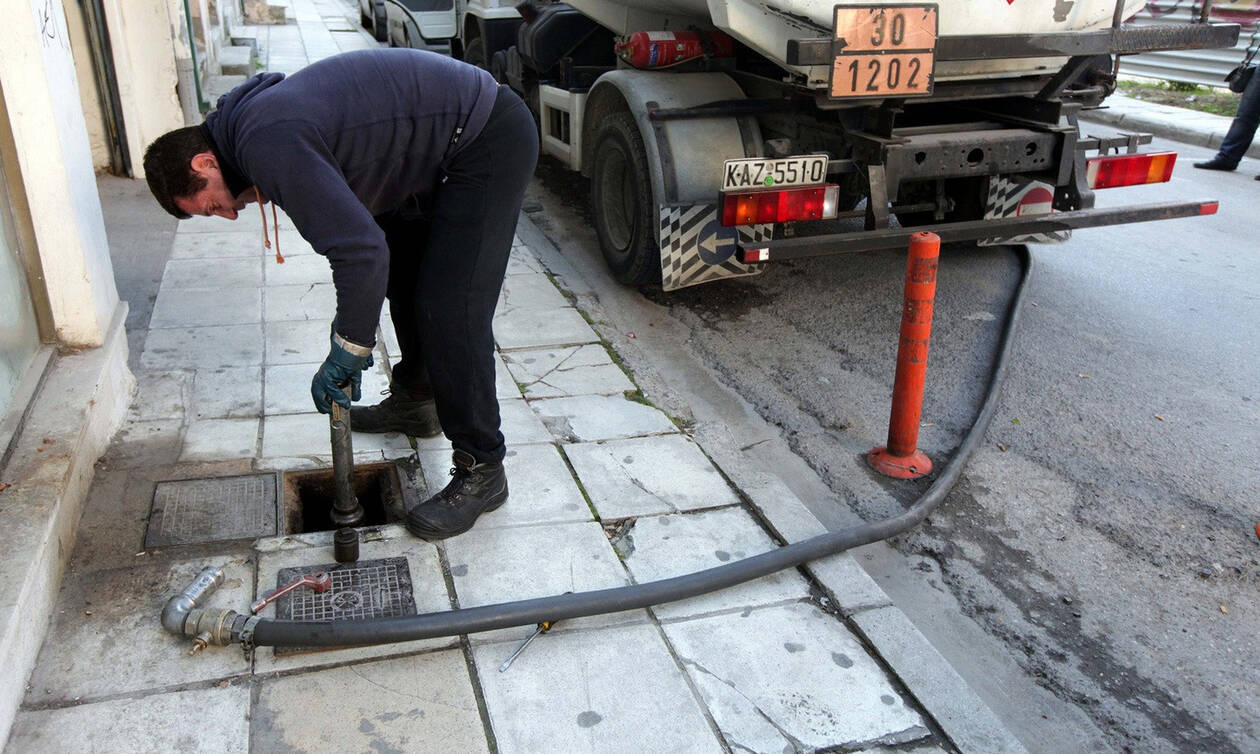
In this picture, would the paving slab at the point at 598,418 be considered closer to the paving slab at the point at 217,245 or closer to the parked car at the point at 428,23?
the paving slab at the point at 217,245

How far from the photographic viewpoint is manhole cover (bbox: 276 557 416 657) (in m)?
2.83

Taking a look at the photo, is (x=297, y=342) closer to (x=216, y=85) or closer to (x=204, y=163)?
(x=204, y=163)

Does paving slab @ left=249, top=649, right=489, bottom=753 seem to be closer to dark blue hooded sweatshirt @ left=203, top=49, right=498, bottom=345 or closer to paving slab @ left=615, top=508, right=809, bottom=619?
paving slab @ left=615, top=508, right=809, bottom=619

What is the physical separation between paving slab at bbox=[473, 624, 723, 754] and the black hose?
9 centimetres

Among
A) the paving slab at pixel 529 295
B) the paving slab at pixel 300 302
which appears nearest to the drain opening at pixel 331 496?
the paving slab at pixel 300 302

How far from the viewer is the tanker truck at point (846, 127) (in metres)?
4.33

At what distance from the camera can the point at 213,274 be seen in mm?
5602

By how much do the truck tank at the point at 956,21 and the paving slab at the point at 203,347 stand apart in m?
2.68

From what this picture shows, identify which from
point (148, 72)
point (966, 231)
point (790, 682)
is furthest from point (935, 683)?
point (148, 72)

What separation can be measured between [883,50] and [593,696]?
9.69ft

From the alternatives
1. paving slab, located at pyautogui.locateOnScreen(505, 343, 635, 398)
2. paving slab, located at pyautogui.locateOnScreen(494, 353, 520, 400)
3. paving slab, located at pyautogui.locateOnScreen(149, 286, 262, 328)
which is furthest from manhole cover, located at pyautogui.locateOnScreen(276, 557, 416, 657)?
paving slab, located at pyautogui.locateOnScreen(149, 286, 262, 328)

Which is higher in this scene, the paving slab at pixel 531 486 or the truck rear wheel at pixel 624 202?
the truck rear wheel at pixel 624 202

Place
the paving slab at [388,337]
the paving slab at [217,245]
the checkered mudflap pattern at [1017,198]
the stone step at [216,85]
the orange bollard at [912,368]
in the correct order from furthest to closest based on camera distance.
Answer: the stone step at [216,85] < the paving slab at [217,245] < the checkered mudflap pattern at [1017,198] < the paving slab at [388,337] < the orange bollard at [912,368]

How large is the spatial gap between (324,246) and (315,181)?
0.17 m
